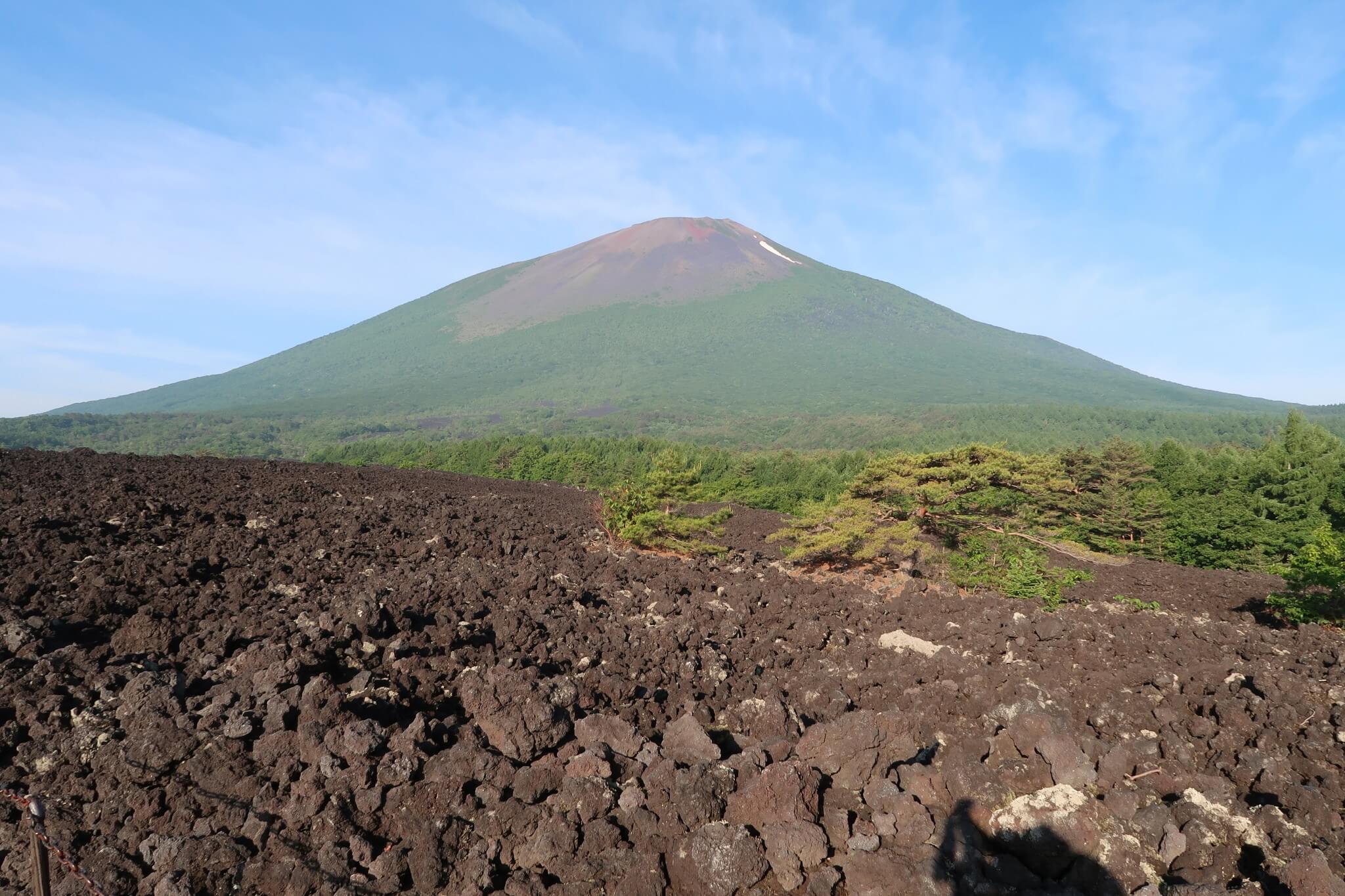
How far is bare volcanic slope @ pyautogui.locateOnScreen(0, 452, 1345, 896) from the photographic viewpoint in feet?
12.0

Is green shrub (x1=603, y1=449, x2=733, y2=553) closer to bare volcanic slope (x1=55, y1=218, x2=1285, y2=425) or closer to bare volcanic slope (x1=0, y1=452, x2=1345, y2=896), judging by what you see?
bare volcanic slope (x1=0, y1=452, x2=1345, y2=896)

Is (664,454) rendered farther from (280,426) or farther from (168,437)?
(280,426)

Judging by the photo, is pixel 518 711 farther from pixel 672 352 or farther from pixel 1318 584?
pixel 672 352

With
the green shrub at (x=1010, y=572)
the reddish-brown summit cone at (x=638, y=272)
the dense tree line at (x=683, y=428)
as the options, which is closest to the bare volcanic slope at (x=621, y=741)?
the green shrub at (x=1010, y=572)

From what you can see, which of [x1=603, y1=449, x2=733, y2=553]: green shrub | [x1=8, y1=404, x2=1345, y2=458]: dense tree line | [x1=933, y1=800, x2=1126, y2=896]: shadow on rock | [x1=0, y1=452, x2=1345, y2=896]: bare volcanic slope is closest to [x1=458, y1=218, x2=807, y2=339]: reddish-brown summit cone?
[x1=8, y1=404, x2=1345, y2=458]: dense tree line

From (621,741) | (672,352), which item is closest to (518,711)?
(621,741)

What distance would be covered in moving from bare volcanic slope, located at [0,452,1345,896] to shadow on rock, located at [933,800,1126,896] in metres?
0.02

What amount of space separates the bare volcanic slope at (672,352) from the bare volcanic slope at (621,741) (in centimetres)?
8421

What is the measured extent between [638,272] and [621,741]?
169189 millimetres

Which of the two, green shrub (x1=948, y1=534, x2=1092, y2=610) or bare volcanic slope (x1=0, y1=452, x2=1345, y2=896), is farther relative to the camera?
green shrub (x1=948, y1=534, x2=1092, y2=610)

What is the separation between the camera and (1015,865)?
3576mm

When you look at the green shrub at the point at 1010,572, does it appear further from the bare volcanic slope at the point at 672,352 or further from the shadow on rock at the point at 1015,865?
the bare volcanic slope at the point at 672,352

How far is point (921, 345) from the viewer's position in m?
140

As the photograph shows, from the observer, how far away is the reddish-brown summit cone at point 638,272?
154875 mm
